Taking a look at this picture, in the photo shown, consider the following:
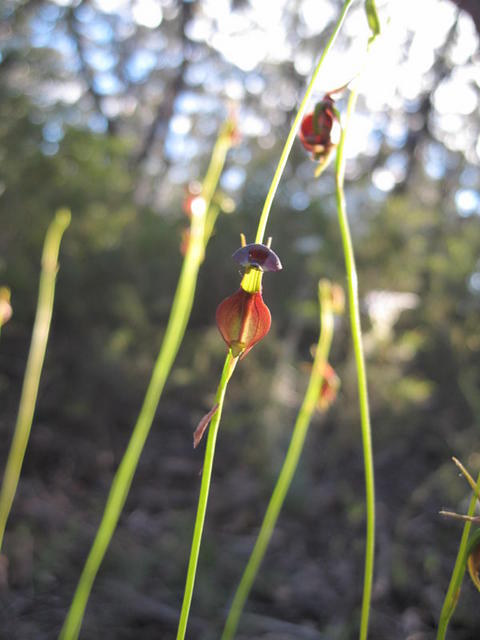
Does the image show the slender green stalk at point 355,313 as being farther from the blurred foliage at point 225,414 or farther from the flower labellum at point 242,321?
the blurred foliage at point 225,414

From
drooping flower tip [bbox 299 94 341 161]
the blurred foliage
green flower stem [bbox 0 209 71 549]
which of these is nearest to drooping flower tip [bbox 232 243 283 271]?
drooping flower tip [bbox 299 94 341 161]

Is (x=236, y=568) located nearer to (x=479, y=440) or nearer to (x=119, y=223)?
(x=479, y=440)

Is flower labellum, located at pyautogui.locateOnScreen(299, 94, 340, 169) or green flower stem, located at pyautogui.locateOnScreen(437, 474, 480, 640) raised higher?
flower labellum, located at pyautogui.locateOnScreen(299, 94, 340, 169)

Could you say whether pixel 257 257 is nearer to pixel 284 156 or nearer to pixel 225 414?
pixel 284 156

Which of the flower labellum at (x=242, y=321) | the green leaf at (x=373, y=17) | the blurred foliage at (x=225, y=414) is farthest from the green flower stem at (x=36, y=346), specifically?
the green leaf at (x=373, y=17)

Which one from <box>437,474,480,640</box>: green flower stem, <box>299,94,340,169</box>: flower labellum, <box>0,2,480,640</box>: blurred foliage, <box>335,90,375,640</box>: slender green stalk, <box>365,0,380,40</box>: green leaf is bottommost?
<box>0,2,480,640</box>: blurred foliage

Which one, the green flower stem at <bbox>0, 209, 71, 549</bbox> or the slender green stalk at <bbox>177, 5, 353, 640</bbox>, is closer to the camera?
the slender green stalk at <bbox>177, 5, 353, 640</bbox>

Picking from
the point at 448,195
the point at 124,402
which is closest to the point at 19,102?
the point at 124,402

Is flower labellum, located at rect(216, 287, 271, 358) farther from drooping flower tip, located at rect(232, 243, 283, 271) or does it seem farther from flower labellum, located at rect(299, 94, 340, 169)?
flower labellum, located at rect(299, 94, 340, 169)
